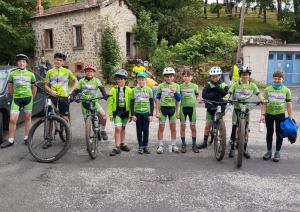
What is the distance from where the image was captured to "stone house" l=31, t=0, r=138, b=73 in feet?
70.3

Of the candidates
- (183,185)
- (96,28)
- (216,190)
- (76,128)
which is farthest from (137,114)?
(96,28)

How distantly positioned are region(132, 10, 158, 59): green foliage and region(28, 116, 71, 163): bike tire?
19.2 meters

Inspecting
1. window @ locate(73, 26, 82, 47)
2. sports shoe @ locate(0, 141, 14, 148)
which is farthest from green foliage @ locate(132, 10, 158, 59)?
sports shoe @ locate(0, 141, 14, 148)

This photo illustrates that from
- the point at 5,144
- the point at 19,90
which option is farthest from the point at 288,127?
the point at 5,144

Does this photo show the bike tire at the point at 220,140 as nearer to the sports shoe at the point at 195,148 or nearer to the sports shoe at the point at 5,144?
the sports shoe at the point at 195,148

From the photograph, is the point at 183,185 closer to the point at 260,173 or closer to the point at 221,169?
the point at 221,169

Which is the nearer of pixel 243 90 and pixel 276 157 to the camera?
pixel 276 157

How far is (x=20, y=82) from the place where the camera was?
5820mm

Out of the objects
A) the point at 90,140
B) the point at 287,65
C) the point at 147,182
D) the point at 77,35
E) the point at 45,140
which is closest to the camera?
the point at 147,182

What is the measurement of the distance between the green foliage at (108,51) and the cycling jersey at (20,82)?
15362mm

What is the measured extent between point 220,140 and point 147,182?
179 cm

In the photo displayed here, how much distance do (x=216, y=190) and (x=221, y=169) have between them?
887 mm

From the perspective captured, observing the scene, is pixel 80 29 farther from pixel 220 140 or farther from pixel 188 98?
pixel 220 140

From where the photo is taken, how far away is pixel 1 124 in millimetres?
6023
